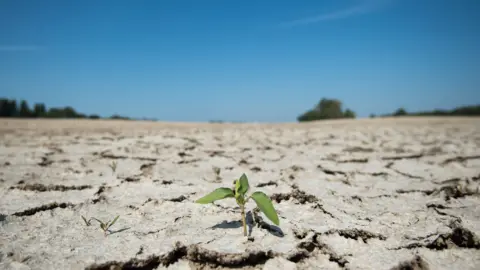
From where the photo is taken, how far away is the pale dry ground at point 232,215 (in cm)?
94

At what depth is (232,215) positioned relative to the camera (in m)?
1.27

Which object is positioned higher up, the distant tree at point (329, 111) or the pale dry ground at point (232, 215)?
the distant tree at point (329, 111)

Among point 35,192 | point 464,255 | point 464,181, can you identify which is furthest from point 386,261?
point 35,192

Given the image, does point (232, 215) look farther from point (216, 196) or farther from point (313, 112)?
point (313, 112)

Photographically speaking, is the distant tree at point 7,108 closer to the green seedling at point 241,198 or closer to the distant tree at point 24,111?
the distant tree at point 24,111

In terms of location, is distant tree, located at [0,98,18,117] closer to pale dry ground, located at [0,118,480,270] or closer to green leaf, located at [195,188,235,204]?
pale dry ground, located at [0,118,480,270]

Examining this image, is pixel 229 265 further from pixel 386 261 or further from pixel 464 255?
pixel 464 255

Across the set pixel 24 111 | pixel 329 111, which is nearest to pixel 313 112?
pixel 329 111

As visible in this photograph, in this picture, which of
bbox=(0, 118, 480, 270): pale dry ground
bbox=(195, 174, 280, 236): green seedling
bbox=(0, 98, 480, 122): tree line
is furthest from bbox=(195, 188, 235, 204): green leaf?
bbox=(0, 98, 480, 122): tree line

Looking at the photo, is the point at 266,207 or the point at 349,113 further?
the point at 349,113

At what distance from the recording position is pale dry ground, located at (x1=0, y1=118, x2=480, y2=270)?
0.94m

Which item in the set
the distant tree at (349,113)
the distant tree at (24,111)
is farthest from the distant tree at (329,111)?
the distant tree at (24,111)

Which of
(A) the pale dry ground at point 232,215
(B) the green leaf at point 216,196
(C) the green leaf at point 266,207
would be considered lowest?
(A) the pale dry ground at point 232,215

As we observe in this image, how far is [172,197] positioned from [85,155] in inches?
58.1
